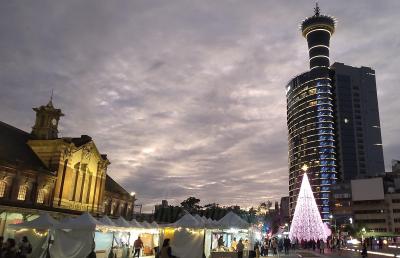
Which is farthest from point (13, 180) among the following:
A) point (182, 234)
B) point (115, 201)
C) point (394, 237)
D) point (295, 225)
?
point (394, 237)

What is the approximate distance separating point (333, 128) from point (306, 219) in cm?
14081

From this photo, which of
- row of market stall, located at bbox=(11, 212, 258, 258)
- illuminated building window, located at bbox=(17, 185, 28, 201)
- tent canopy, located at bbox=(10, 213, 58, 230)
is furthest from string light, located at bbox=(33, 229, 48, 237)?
illuminated building window, located at bbox=(17, 185, 28, 201)

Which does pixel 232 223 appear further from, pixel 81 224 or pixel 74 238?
pixel 74 238

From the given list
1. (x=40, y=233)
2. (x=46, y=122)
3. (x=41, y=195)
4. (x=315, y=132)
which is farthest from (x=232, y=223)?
(x=315, y=132)

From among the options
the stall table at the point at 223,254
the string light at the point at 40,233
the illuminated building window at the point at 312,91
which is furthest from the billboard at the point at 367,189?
the string light at the point at 40,233

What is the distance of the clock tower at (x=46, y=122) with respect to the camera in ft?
170

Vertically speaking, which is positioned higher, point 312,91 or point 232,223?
point 312,91

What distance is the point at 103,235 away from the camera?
3500 cm

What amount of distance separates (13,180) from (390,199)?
124 meters

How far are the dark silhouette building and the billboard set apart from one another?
4434 centimetres

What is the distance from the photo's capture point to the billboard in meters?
125

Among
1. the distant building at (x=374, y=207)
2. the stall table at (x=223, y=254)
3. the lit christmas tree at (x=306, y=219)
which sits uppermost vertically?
the distant building at (x=374, y=207)

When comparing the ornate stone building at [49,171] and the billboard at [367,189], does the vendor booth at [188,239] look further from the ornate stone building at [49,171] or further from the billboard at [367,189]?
the billboard at [367,189]

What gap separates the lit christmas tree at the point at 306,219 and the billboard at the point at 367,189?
82.0 m
